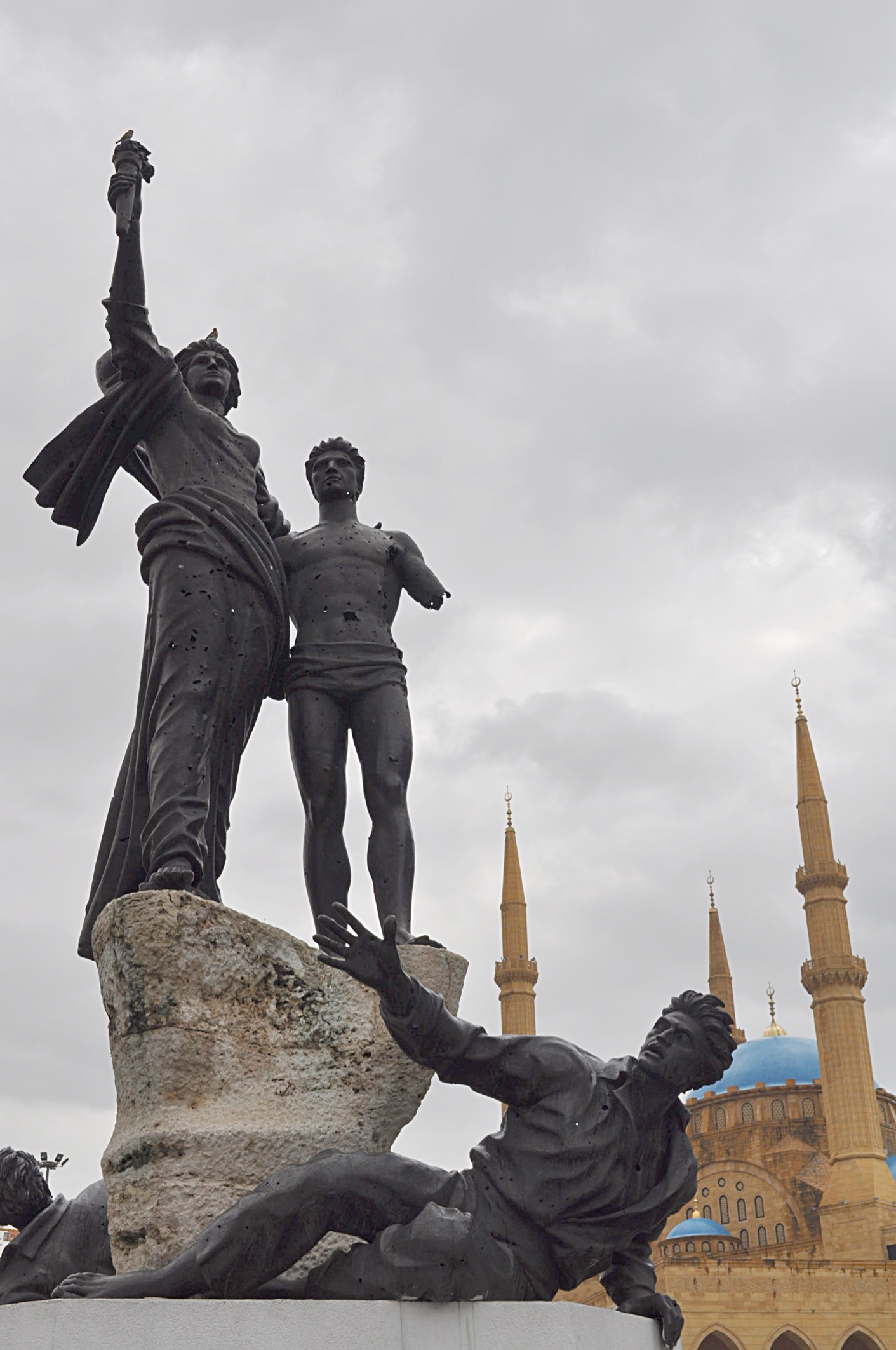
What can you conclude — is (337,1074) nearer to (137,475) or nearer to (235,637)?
(235,637)

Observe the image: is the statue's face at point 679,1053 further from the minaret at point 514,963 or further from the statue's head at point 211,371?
the minaret at point 514,963

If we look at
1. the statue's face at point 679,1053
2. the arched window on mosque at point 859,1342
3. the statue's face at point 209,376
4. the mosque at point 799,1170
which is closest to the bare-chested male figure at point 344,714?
the statue's face at point 209,376

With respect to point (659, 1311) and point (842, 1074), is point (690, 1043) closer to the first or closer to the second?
point (659, 1311)

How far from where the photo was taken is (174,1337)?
2.88m

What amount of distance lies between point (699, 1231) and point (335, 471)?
138 ft

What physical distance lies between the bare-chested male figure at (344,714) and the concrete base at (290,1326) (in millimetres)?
1612

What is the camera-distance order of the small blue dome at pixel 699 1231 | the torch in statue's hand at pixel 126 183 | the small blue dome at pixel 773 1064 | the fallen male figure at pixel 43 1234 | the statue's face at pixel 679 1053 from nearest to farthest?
the statue's face at pixel 679 1053, the fallen male figure at pixel 43 1234, the torch in statue's hand at pixel 126 183, the small blue dome at pixel 699 1231, the small blue dome at pixel 773 1064

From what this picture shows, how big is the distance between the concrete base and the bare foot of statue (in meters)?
1.26

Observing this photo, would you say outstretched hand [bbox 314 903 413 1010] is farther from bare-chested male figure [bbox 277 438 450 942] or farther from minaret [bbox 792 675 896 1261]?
minaret [bbox 792 675 896 1261]

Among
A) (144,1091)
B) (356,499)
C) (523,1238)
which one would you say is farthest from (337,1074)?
(356,499)

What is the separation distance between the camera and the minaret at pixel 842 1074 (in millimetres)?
37219

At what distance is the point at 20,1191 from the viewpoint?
428 centimetres

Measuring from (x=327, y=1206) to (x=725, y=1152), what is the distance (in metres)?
49.7

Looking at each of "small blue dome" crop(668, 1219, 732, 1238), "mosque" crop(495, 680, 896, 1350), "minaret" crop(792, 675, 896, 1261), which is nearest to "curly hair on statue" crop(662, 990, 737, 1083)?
"mosque" crop(495, 680, 896, 1350)
